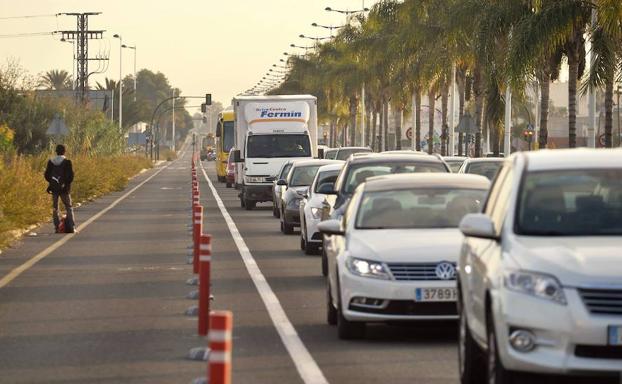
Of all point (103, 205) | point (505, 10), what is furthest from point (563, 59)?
point (103, 205)

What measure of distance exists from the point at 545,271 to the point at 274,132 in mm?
40987

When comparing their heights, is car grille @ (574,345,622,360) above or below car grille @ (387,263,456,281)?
below

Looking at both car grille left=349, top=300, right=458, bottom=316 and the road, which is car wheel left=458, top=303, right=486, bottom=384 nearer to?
the road

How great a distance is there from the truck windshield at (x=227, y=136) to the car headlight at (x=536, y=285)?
63989 mm

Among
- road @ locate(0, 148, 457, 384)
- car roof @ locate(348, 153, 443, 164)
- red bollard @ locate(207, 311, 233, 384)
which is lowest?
road @ locate(0, 148, 457, 384)

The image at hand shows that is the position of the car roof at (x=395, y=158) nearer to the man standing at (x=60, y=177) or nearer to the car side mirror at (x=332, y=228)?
the car side mirror at (x=332, y=228)

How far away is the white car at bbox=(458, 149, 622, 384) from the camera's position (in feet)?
33.7

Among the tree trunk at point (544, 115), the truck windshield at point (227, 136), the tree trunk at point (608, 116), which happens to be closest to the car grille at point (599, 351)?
the tree trunk at point (608, 116)

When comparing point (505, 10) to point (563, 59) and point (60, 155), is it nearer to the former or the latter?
point (563, 59)

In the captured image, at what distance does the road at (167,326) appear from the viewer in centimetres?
1355

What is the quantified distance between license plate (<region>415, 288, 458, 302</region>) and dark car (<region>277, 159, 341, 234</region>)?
19.4 metres

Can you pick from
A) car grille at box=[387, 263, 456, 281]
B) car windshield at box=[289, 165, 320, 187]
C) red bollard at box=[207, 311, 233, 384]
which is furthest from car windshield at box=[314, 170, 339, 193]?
red bollard at box=[207, 311, 233, 384]

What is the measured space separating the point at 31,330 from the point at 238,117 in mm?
35480

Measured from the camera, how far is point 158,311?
18.6 m
